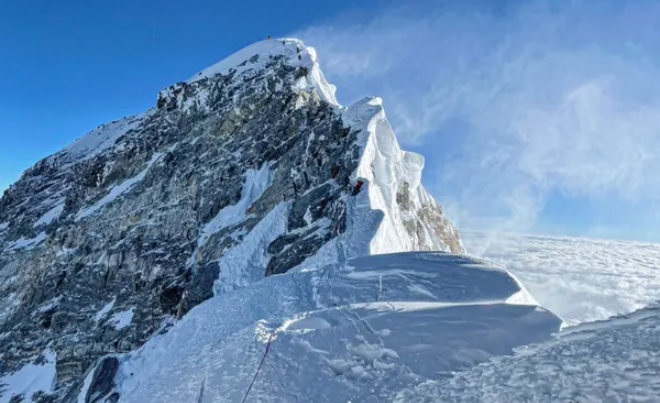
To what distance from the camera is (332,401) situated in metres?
8.21

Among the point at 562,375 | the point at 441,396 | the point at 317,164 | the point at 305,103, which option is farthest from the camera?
the point at 305,103

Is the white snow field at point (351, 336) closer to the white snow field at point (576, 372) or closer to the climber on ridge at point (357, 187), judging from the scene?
the white snow field at point (576, 372)

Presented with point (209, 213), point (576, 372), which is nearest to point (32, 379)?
point (209, 213)

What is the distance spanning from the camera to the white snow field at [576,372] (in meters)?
6.19

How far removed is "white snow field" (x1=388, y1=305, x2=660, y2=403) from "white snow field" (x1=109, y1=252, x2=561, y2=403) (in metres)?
0.65

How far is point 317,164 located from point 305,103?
13.4 m

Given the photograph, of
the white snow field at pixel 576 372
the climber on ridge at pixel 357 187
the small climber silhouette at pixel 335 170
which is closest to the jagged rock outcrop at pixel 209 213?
the small climber silhouette at pixel 335 170

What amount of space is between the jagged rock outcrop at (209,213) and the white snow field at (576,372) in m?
15.2

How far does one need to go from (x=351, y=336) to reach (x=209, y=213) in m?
36.2

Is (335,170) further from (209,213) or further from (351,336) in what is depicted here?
(351,336)

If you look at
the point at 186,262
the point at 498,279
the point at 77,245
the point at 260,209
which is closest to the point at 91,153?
the point at 77,245

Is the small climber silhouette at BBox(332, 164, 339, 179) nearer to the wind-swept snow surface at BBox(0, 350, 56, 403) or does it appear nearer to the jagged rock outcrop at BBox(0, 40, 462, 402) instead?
the jagged rock outcrop at BBox(0, 40, 462, 402)

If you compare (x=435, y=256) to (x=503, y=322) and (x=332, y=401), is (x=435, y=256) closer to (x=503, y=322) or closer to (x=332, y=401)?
(x=503, y=322)

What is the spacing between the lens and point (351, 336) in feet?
34.2
